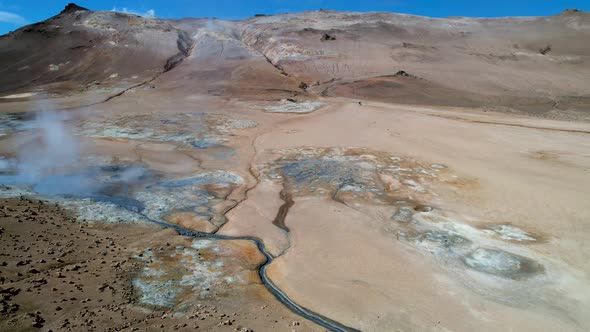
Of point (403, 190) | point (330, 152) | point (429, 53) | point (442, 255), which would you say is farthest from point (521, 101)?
point (442, 255)

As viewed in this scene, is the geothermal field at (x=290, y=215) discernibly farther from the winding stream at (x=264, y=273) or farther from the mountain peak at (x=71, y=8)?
the mountain peak at (x=71, y=8)

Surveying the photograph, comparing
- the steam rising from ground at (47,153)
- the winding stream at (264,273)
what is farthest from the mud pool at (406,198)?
the steam rising from ground at (47,153)

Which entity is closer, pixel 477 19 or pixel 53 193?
pixel 53 193

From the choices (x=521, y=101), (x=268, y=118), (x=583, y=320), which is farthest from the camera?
(x=521, y=101)

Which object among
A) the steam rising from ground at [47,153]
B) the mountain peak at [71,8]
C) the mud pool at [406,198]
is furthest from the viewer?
the mountain peak at [71,8]

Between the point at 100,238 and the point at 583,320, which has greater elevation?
the point at 100,238

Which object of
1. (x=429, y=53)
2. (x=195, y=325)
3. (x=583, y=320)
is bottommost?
(x=583, y=320)

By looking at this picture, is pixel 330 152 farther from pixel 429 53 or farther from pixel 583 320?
pixel 429 53

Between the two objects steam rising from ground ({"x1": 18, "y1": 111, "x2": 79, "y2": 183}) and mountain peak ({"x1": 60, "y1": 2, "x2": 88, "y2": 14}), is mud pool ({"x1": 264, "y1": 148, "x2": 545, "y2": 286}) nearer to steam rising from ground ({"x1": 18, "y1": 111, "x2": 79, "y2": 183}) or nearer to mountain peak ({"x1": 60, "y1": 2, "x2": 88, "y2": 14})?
steam rising from ground ({"x1": 18, "y1": 111, "x2": 79, "y2": 183})
